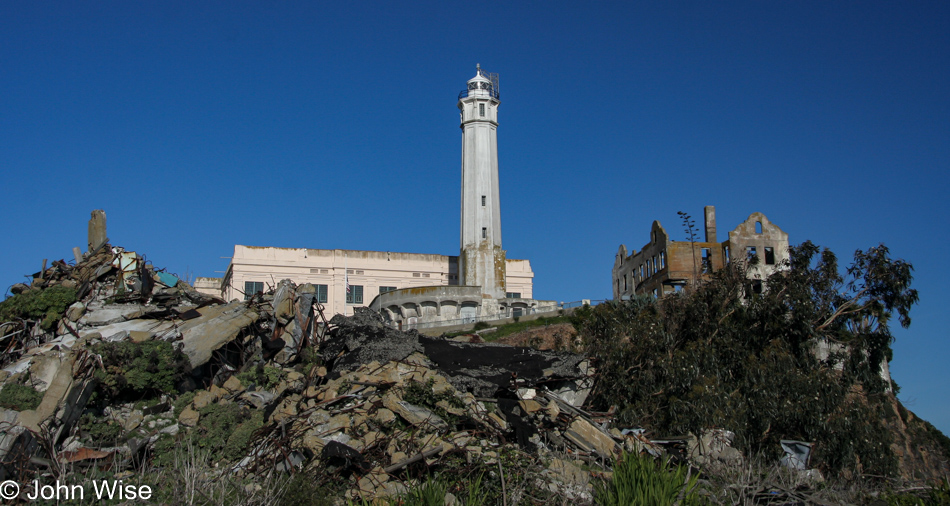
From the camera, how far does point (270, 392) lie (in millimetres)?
13852

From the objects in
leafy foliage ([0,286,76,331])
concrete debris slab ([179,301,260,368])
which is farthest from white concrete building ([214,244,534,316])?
concrete debris slab ([179,301,260,368])

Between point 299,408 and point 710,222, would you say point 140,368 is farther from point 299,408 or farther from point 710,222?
point 710,222

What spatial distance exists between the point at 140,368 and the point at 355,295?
121 ft

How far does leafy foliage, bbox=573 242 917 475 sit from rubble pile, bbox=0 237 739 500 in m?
2.08

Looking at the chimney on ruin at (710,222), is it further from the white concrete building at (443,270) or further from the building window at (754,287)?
the building window at (754,287)

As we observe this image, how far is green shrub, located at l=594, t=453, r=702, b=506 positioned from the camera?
8.80 meters

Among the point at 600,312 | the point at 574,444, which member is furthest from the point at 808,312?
the point at 574,444

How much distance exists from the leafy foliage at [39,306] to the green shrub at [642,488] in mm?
11482

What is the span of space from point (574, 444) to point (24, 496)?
7.81 m

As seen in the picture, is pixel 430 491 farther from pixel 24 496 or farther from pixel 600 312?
pixel 600 312

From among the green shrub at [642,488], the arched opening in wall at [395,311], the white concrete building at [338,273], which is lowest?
the green shrub at [642,488]

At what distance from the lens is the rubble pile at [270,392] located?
11.0 metres

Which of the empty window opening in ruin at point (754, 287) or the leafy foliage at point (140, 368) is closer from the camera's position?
the leafy foliage at point (140, 368)

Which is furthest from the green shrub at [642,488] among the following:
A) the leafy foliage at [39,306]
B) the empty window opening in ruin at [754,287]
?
the empty window opening in ruin at [754,287]
